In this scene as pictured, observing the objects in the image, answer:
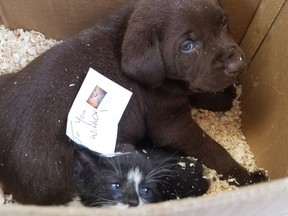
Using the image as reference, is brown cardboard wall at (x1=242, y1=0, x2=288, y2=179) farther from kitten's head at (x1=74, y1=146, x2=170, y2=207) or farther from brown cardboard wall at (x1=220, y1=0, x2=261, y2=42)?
kitten's head at (x1=74, y1=146, x2=170, y2=207)

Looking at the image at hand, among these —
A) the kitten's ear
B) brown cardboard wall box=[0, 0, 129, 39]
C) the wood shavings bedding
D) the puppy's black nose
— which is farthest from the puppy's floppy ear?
the wood shavings bedding

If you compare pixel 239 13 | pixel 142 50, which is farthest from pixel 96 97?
pixel 239 13

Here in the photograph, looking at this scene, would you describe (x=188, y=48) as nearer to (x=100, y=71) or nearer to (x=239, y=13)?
(x=100, y=71)

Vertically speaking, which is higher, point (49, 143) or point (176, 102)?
point (176, 102)

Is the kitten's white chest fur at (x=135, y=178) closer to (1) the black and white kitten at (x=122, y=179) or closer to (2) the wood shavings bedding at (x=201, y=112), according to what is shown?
(1) the black and white kitten at (x=122, y=179)

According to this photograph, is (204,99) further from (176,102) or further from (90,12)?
(90,12)

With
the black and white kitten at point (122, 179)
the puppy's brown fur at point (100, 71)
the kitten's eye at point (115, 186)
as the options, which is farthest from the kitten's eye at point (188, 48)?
the kitten's eye at point (115, 186)

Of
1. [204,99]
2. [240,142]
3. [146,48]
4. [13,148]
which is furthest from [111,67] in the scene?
[240,142]
